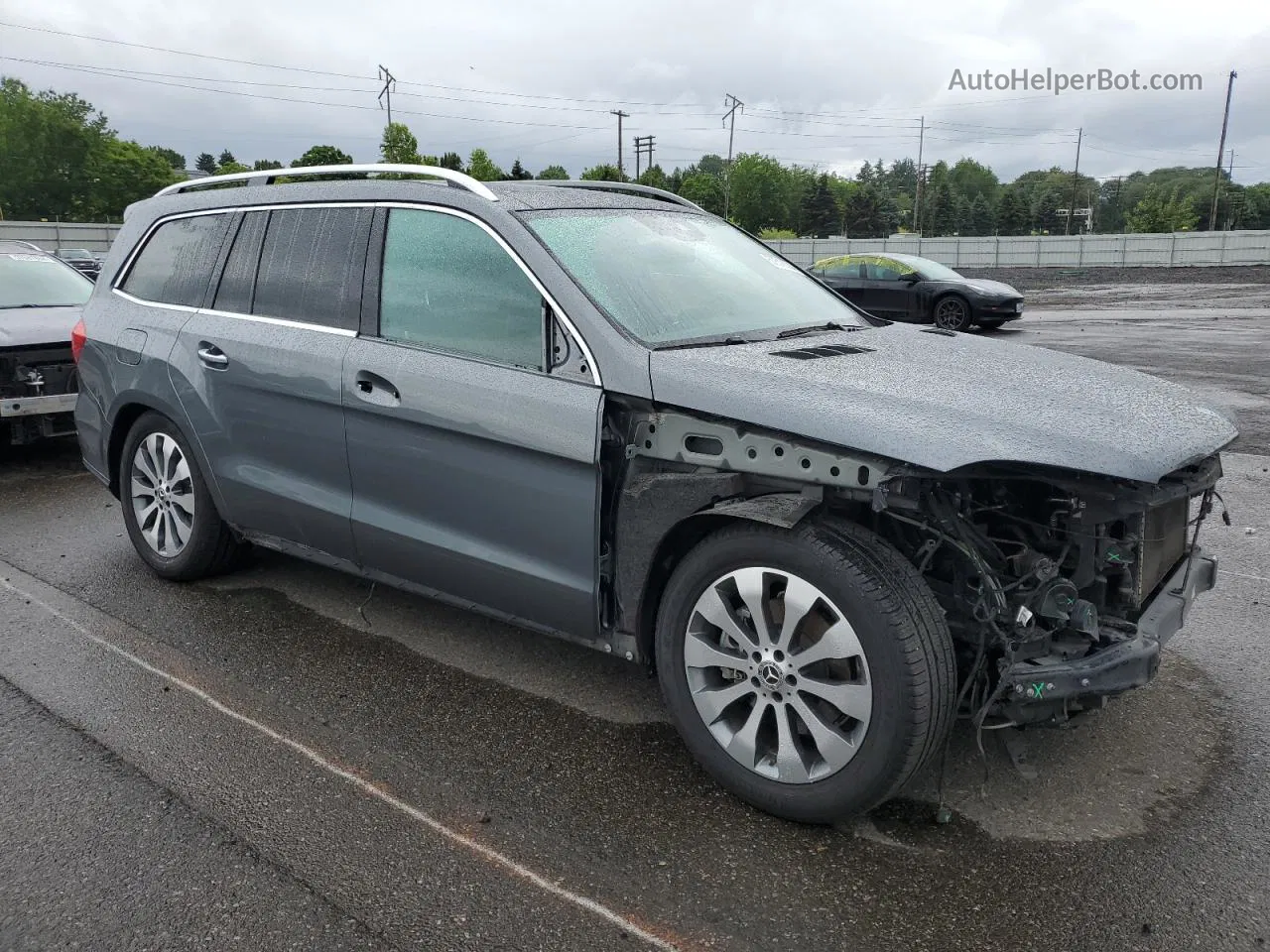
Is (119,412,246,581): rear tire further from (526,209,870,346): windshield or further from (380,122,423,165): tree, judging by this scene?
(380,122,423,165): tree

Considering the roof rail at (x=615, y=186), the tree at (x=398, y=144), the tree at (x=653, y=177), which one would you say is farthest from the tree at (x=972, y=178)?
the roof rail at (x=615, y=186)

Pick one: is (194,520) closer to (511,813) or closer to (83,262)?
(511,813)

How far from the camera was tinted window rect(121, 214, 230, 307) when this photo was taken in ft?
15.4

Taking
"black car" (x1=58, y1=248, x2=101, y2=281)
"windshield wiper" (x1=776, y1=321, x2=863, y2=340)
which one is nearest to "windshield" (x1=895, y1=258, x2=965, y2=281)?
"black car" (x1=58, y1=248, x2=101, y2=281)

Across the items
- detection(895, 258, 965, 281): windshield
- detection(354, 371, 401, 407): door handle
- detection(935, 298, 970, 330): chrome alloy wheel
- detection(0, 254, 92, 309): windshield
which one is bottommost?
detection(935, 298, 970, 330): chrome alloy wheel

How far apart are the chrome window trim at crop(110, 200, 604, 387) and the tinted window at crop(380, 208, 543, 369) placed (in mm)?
21

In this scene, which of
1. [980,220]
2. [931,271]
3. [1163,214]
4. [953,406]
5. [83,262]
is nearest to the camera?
[953,406]

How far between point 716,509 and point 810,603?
0.40 m

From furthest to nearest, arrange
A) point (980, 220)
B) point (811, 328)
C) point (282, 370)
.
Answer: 1. point (980, 220)
2. point (282, 370)
3. point (811, 328)

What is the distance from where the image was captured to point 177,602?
4844mm

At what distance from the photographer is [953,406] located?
2.87 m

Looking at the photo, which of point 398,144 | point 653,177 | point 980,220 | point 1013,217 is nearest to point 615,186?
point 398,144

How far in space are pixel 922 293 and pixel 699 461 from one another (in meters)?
17.9

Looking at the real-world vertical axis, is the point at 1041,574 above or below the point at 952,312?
above
